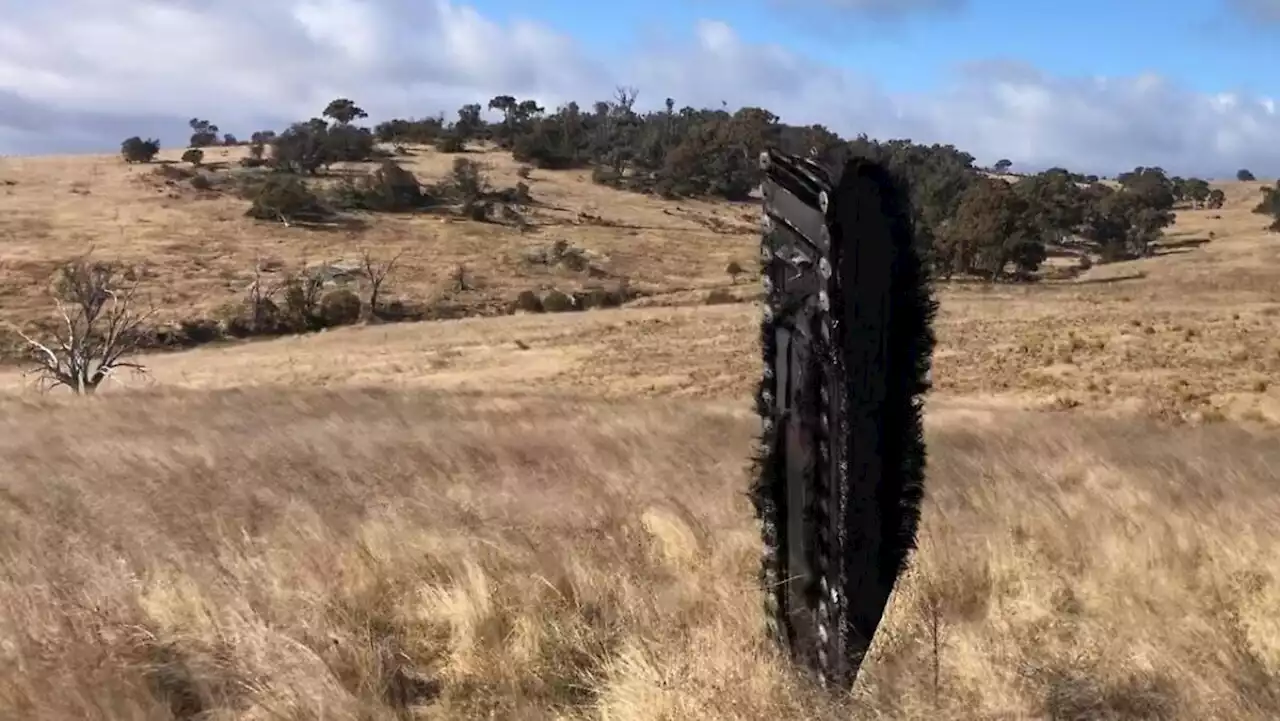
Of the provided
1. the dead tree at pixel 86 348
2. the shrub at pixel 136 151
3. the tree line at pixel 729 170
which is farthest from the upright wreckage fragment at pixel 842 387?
the shrub at pixel 136 151

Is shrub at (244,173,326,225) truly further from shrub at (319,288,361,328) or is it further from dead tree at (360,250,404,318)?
shrub at (319,288,361,328)

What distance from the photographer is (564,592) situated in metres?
4.25

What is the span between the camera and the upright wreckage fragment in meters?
2.96

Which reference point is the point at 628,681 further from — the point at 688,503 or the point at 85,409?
the point at 85,409

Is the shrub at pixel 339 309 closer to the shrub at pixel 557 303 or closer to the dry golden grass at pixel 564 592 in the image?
the shrub at pixel 557 303

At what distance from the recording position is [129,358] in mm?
36531

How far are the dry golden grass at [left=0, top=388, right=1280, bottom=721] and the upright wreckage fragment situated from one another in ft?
0.88

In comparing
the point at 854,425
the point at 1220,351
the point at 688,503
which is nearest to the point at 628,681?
the point at 854,425

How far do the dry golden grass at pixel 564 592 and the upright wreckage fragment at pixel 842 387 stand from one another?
0.27 metres

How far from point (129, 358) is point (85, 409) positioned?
2625cm

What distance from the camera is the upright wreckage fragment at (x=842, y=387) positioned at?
2.96 meters

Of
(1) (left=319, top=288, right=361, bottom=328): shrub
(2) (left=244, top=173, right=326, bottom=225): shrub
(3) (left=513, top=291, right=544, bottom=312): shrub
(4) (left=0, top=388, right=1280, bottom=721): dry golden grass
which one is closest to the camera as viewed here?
(4) (left=0, top=388, right=1280, bottom=721): dry golden grass

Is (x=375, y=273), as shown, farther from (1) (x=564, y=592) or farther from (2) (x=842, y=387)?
(2) (x=842, y=387)

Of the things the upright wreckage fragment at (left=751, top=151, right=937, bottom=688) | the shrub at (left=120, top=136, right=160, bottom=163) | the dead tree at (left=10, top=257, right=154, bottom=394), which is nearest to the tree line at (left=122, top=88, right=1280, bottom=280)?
the shrub at (left=120, top=136, right=160, bottom=163)
